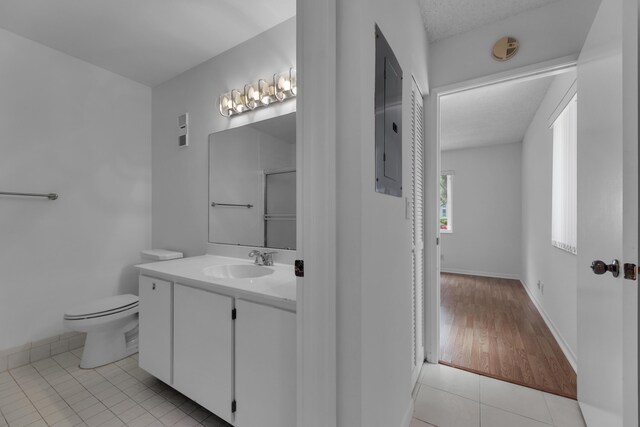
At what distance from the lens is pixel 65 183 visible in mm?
2301

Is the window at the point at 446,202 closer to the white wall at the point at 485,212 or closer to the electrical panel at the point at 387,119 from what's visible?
the white wall at the point at 485,212

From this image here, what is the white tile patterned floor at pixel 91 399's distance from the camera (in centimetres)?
151

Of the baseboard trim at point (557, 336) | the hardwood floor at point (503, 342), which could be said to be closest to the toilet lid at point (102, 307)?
the hardwood floor at point (503, 342)

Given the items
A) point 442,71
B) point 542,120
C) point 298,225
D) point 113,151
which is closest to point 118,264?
point 113,151

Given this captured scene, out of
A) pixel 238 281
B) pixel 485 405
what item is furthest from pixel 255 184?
pixel 485 405

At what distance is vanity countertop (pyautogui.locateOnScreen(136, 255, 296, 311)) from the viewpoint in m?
1.17

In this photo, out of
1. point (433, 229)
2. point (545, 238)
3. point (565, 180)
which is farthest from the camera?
point (545, 238)

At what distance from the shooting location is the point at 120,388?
1798 mm

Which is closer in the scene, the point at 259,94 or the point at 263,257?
the point at 263,257

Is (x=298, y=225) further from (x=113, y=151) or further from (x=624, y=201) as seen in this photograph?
(x=113, y=151)

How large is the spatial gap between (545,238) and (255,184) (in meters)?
3.17

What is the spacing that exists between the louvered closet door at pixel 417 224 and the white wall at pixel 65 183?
259 cm

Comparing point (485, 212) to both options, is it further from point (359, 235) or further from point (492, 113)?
point (359, 235)

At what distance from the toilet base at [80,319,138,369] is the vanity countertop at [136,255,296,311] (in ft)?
2.60
